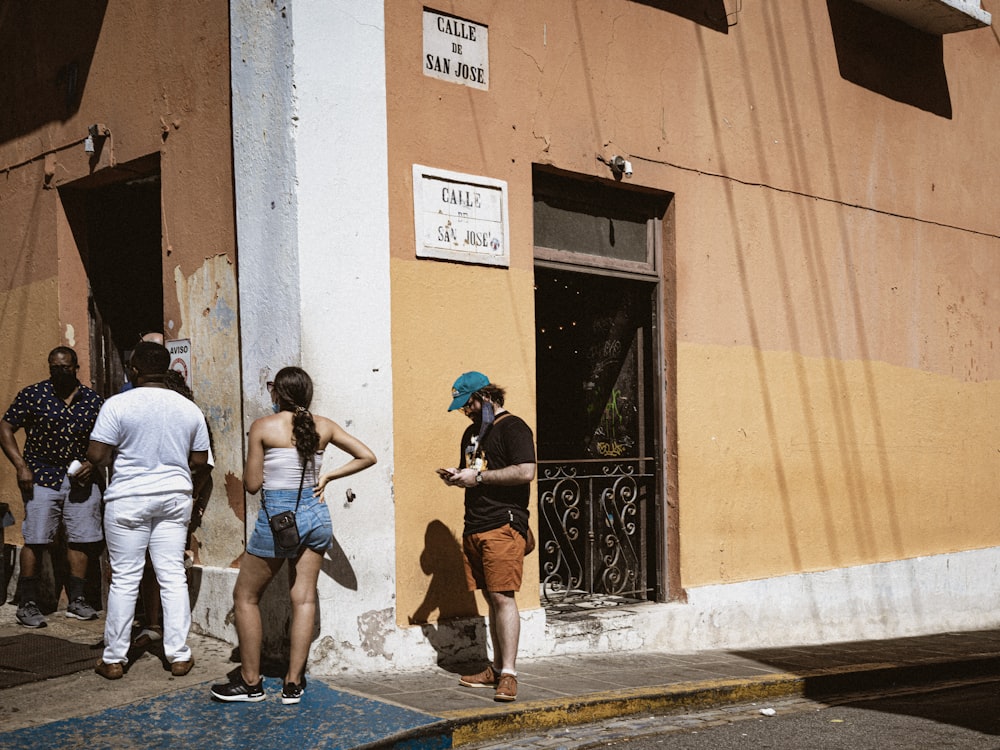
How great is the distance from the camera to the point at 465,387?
612 cm

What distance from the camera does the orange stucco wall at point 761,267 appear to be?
698 cm

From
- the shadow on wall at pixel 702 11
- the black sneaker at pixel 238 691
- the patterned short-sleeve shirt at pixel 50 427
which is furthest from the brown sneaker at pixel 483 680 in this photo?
the shadow on wall at pixel 702 11

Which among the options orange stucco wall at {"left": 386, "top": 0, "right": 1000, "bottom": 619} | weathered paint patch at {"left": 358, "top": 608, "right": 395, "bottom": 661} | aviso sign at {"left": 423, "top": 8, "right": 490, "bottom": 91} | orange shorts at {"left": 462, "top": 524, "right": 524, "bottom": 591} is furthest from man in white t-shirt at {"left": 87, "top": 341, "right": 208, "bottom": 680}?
aviso sign at {"left": 423, "top": 8, "right": 490, "bottom": 91}

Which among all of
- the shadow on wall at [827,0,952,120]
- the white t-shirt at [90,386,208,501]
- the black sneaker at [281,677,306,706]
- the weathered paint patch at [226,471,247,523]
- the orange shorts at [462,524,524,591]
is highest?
the shadow on wall at [827,0,952,120]

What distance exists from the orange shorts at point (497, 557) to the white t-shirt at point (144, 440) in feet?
5.29

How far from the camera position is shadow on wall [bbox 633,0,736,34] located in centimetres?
848

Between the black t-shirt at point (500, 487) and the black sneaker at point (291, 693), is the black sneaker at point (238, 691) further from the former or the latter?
the black t-shirt at point (500, 487)

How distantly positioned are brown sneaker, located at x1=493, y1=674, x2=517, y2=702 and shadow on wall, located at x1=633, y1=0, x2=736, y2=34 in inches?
201

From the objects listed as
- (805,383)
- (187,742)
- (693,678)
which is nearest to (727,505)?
(805,383)

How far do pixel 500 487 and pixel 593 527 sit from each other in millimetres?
2333

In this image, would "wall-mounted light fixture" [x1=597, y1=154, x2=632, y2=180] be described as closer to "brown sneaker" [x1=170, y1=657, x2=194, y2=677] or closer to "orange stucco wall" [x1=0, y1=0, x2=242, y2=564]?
"orange stucco wall" [x1=0, y1=0, x2=242, y2=564]

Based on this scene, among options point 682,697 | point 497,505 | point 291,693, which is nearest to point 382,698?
point 291,693

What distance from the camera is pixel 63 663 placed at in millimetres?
6168

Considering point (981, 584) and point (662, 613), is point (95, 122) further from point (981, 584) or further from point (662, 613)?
point (981, 584)
